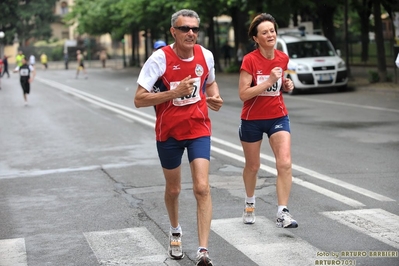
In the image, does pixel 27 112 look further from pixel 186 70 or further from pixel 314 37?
pixel 186 70

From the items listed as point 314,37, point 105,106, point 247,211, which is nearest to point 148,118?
point 105,106

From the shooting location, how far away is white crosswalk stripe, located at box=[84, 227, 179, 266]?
6660 mm

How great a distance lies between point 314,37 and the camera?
30.1 meters

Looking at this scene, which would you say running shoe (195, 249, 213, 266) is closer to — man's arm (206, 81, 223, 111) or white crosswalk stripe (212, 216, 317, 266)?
white crosswalk stripe (212, 216, 317, 266)

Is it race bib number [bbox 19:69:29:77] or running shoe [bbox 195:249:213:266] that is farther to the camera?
race bib number [bbox 19:69:29:77]

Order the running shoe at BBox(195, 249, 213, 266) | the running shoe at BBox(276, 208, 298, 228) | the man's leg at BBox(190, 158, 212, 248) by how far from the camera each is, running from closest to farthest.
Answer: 1. the running shoe at BBox(195, 249, 213, 266)
2. the man's leg at BBox(190, 158, 212, 248)
3. the running shoe at BBox(276, 208, 298, 228)

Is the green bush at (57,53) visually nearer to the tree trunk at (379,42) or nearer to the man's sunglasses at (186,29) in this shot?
the tree trunk at (379,42)

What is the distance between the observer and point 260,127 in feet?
25.9

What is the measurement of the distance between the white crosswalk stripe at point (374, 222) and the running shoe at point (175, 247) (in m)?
A: 1.65

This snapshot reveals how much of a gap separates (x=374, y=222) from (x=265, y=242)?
125 centimetres

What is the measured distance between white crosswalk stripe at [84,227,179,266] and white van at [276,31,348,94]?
66.9 feet

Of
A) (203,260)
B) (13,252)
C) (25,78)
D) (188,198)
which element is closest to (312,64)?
(25,78)

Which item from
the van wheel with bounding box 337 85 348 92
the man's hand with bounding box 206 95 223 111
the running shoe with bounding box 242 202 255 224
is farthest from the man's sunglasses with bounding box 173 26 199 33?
the van wheel with bounding box 337 85 348 92

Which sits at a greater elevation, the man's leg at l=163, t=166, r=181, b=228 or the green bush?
the man's leg at l=163, t=166, r=181, b=228
